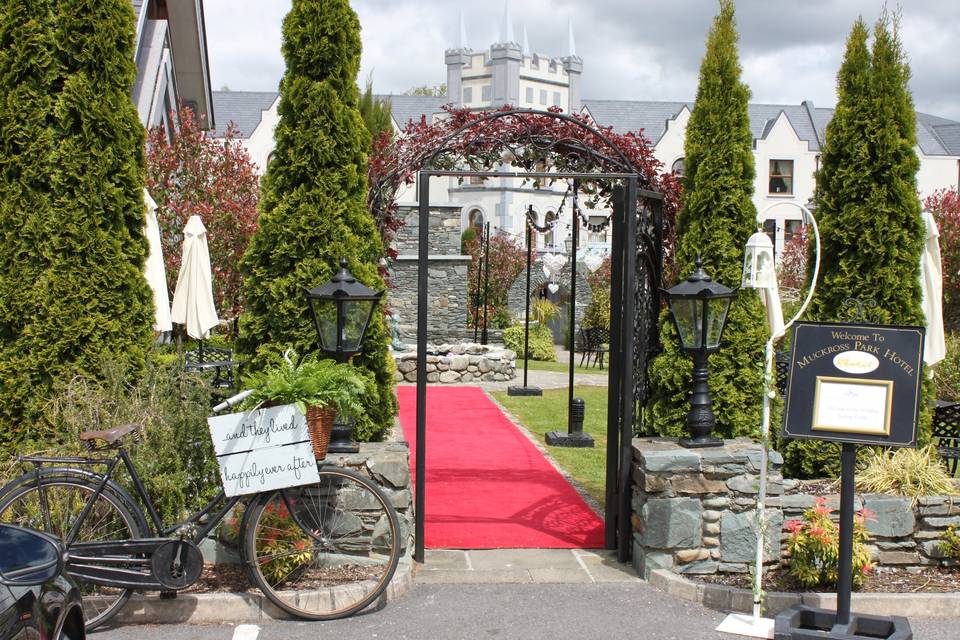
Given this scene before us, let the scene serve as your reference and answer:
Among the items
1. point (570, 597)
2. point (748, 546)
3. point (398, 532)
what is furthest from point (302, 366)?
point (748, 546)

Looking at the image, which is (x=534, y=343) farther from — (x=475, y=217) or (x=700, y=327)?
(x=475, y=217)

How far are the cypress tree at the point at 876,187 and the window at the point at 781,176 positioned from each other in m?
40.2

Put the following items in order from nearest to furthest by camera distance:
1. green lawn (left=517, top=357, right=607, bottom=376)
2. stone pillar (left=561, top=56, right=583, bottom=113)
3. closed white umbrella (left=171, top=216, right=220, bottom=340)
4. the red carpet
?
the red carpet → closed white umbrella (left=171, top=216, right=220, bottom=340) → green lawn (left=517, top=357, right=607, bottom=376) → stone pillar (left=561, top=56, right=583, bottom=113)

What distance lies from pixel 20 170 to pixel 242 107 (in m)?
42.3

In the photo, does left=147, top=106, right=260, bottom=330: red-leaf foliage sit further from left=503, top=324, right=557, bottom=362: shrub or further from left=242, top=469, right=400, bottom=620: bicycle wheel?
left=503, top=324, right=557, bottom=362: shrub

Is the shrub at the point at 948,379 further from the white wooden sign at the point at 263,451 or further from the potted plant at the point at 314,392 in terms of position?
the white wooden sign at the point at 263,451

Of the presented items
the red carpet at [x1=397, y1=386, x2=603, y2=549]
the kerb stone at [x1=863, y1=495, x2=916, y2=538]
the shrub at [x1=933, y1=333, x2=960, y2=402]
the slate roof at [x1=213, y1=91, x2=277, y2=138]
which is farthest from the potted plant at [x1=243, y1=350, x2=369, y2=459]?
the slate roof at [x1=213, y1=91, x2=277, y2=138]

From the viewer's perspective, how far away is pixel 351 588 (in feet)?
16.7

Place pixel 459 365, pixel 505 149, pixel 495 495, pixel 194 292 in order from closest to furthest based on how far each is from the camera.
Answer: pixel 505 149 < pixel 495 495 < pixel 194 292 < pixel 459 365

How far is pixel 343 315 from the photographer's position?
5.54 meters

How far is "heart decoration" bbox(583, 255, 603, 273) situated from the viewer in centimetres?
3377

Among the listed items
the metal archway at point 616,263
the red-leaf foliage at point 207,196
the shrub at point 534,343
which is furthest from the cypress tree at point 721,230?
the shrub at point 534,343

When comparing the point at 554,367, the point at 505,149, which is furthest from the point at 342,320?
the point at 554,367

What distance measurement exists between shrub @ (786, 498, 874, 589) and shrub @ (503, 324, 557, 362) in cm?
1858
